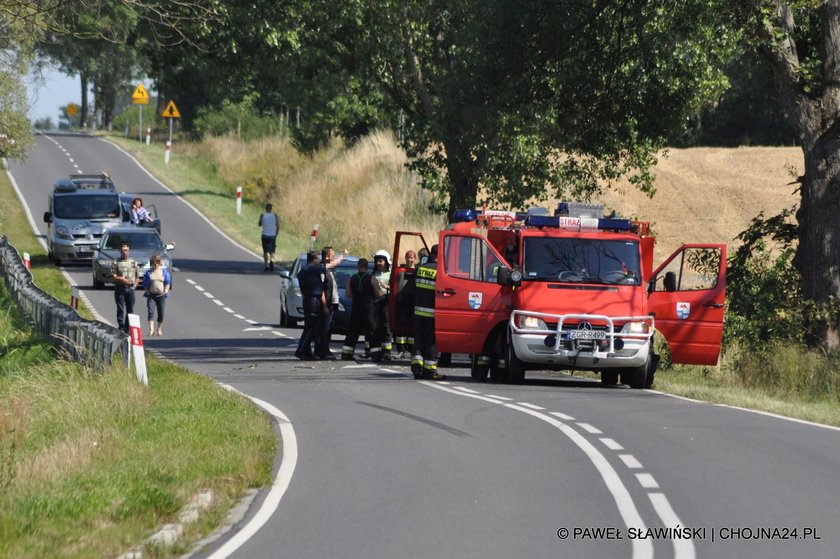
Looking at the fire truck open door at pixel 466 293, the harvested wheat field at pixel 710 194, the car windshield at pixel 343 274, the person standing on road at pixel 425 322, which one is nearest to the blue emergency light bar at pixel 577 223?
the fire truck open door at pixel 466 293

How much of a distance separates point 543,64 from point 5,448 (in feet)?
45.7

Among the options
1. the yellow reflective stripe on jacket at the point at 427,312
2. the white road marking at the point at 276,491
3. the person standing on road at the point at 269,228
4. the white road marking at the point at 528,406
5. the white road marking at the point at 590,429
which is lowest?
the white road marking at the point at 276,491

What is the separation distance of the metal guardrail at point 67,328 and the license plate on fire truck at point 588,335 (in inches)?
217

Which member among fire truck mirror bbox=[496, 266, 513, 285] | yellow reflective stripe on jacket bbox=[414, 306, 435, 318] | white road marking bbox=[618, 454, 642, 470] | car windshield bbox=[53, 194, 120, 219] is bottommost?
white road marking bbox=[618, 454, 642, 470]

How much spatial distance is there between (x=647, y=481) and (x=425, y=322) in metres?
8.74

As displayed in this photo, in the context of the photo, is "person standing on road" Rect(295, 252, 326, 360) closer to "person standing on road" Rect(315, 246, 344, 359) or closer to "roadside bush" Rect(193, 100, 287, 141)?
"person standing on road" Rect(315, 246, 344, 359)

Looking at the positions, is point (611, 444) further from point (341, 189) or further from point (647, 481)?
point (341, 189)

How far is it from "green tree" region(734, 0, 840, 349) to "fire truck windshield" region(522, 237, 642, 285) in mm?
4332

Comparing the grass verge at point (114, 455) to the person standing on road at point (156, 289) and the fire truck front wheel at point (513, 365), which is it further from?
the person standing on road at point (156, 289)

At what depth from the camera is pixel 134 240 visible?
117ft

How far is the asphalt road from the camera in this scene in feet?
28.2

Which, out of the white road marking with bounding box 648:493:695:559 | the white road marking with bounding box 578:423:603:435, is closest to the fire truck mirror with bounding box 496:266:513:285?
the white road marking with bounding box 578:423:603:435

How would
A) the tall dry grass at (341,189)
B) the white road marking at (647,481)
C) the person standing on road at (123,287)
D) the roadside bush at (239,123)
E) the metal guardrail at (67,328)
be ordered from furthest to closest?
1. the roadside bush at (239,123)
2. the tall dry grass at (341,189)
3. the person standing on road at (123,287)
4. the metal guardrail at (67,328)
5. the white road marking at (647,481)

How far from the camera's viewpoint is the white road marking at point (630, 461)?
451 inches
